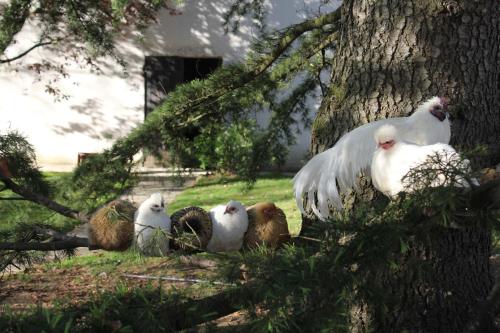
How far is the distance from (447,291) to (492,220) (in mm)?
1394

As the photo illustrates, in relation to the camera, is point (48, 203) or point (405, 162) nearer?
point (405, 162)

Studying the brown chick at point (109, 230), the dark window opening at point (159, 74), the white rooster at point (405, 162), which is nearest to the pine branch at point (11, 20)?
the brown chick at point (109, 230)

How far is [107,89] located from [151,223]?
388 inches

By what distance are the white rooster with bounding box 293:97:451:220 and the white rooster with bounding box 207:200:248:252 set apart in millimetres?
392

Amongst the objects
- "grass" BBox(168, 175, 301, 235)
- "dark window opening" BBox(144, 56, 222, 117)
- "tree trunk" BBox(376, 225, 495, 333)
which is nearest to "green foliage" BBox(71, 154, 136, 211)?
"tree trunk" BBox(376, 225, 495, 333)

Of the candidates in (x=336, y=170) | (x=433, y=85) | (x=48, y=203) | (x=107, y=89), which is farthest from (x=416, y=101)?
(x=107, y=89)

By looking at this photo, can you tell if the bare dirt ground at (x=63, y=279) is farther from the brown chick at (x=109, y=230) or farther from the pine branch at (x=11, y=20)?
the brown chick at (x=109, y=230)

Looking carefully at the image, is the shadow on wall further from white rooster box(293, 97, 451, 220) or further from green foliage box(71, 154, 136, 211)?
white rooster box(293, 97, 451, 220)

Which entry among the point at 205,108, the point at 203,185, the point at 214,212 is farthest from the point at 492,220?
the point at 203,185

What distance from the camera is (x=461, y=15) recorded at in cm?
266

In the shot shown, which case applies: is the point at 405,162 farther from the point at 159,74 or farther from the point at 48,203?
the point at 159,74

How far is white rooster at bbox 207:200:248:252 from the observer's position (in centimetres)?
273

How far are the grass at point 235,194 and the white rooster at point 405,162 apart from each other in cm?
537

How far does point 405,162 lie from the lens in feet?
5.84
